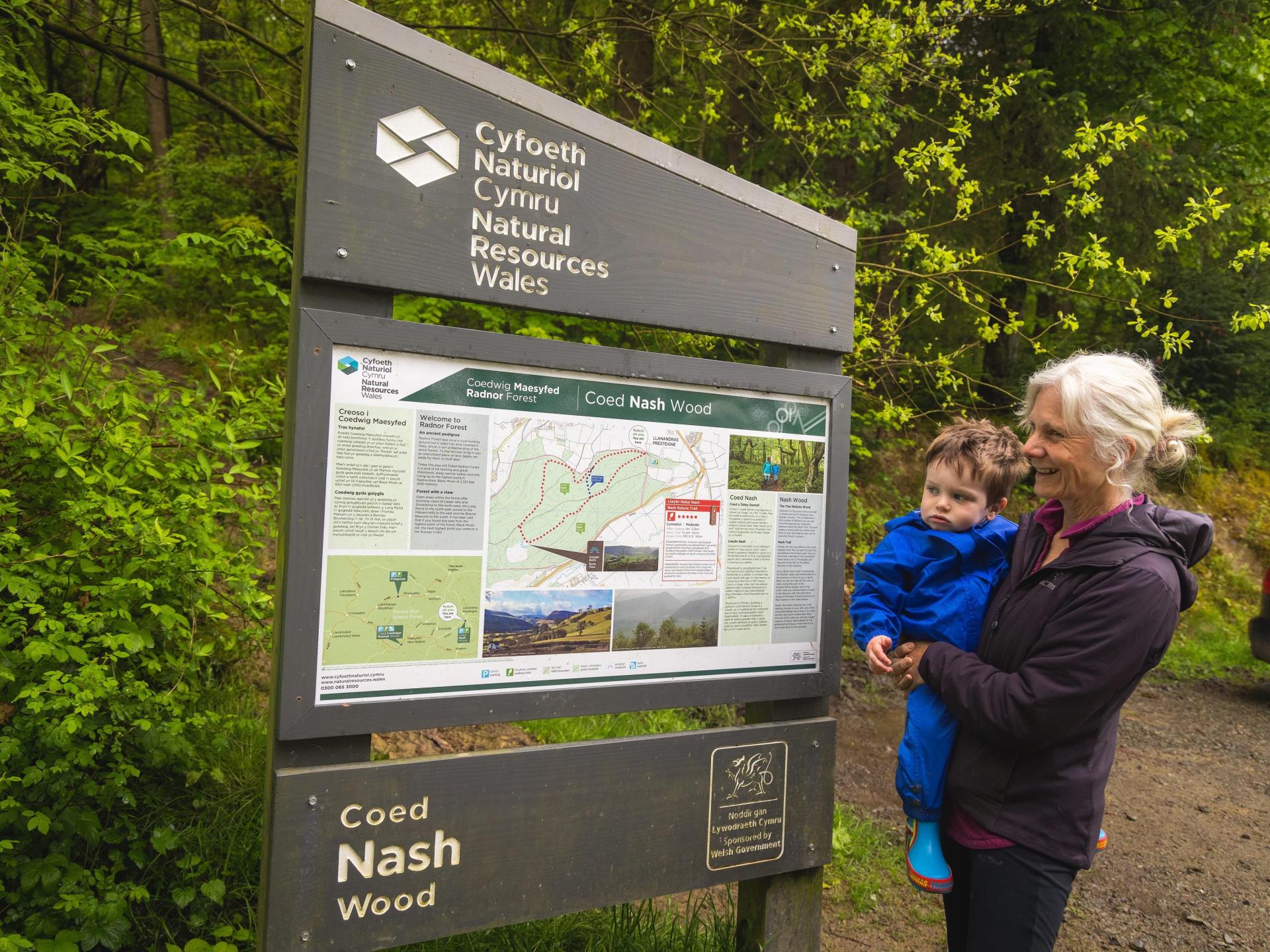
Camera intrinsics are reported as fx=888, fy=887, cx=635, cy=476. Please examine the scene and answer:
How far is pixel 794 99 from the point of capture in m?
7.34

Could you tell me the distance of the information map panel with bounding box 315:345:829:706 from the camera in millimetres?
1985

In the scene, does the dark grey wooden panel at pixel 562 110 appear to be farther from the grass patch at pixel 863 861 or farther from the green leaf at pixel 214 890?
the grass patch at pixel 863 861

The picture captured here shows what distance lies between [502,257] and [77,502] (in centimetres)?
180

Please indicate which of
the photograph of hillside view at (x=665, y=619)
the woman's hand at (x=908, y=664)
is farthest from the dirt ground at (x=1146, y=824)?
the photograph of hillside view at (x=665, y=619)

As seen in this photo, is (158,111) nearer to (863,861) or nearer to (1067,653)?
(863,861)

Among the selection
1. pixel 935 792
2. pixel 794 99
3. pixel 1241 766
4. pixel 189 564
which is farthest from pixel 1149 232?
pixel 189 564

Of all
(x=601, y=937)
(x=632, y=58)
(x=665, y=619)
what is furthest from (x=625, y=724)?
(x=632, y=58)

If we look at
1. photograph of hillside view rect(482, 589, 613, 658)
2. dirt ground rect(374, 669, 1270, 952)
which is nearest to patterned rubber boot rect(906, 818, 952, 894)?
dirt ground rect(374, 669, 1270, 952)

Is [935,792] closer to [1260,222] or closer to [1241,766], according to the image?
[1241,766]

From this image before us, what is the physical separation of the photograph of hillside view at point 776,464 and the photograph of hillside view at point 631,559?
330 millimetres

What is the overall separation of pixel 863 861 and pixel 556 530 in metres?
2.98

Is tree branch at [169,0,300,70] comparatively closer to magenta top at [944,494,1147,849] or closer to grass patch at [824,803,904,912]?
magenta top at [944,494,1147,849]

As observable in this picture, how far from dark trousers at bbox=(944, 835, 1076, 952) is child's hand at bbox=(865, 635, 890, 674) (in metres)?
0.49

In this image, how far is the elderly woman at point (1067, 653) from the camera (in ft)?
6.55
